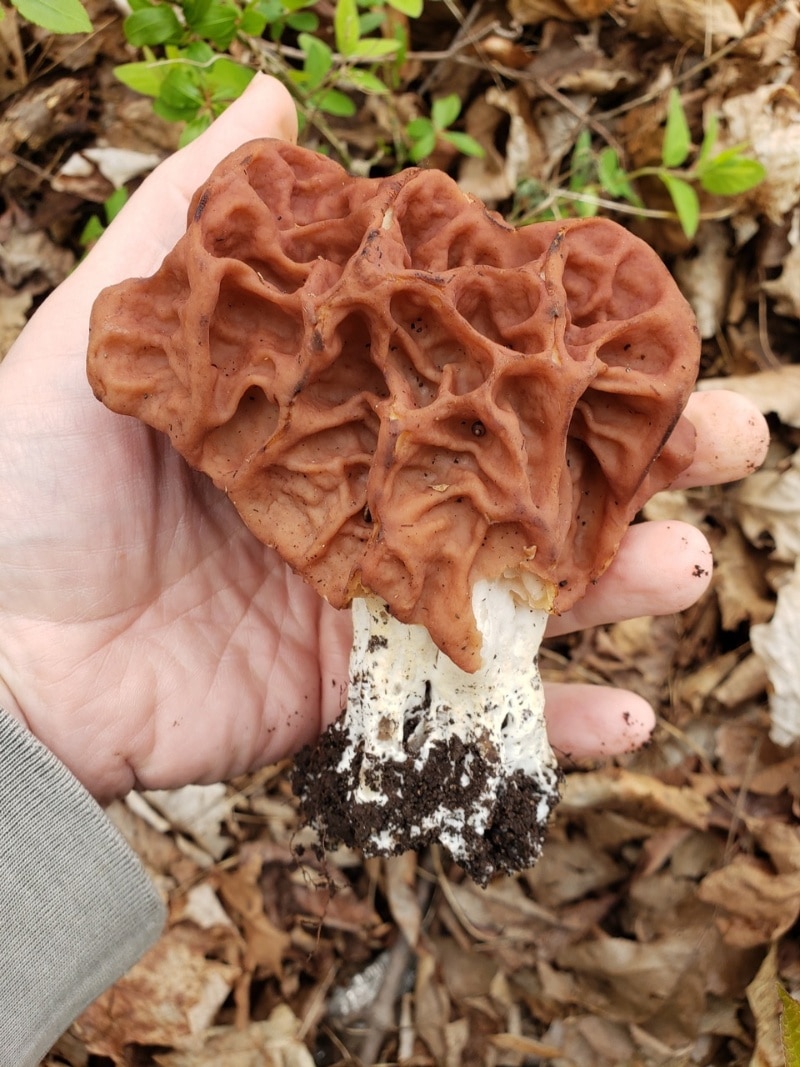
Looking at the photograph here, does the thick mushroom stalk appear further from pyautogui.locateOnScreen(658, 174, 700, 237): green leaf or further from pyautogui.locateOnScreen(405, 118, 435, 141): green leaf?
pyautogui.locateOnScreen(405, 118, 435, 141): green leaf

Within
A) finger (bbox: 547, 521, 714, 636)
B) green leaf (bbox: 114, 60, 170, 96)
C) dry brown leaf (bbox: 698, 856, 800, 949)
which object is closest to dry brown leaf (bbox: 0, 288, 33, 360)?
green leaf (bbox: 114, 60, 170, 96)

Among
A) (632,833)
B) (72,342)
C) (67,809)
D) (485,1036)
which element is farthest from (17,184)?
(485,1036)

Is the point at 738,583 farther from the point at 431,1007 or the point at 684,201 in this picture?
the point at 431,1007

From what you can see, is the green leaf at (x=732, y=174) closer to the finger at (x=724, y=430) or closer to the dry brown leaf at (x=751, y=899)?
the finger at (x=724, y=430)

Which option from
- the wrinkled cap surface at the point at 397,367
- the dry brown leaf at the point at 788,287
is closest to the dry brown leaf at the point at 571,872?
the wrinkled cap surface at the point at 397,367

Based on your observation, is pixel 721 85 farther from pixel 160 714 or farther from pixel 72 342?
pixel 160 714
